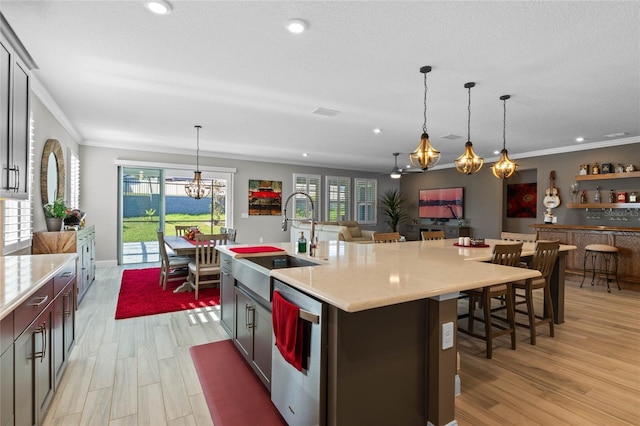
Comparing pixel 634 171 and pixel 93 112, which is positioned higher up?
pixel 93 112

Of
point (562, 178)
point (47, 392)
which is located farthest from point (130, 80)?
point (562, 178)

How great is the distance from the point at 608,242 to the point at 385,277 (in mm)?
6003

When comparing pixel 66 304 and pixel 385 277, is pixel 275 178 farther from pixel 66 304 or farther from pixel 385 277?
pixel 385 277

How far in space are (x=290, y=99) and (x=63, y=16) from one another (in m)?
2.24

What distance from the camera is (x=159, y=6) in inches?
83.2

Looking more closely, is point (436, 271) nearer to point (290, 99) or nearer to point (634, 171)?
point (290, 99)

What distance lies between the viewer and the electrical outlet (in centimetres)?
177

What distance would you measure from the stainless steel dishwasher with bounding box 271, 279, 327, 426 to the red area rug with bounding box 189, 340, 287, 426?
0.56ft

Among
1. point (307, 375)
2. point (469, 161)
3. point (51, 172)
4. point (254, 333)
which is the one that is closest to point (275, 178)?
point (51, 172)

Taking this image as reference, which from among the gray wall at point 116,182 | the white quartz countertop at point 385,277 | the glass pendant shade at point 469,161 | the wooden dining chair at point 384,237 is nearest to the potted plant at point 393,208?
the gray wall at point 116,182

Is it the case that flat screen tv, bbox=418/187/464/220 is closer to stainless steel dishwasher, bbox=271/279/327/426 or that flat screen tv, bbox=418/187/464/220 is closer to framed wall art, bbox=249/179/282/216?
framed wall art, bbox=249/179/282/216

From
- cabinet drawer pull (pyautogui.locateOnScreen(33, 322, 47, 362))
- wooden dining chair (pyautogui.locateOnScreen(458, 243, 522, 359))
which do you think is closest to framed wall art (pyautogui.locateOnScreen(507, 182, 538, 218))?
wooden dining chair (pyautogui.locateOnScreen(458, 243, 522, 359))

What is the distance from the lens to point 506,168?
414 centimetres

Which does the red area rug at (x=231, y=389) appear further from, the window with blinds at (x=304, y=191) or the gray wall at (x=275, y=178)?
the window with blinds at (x=304, y=191)
